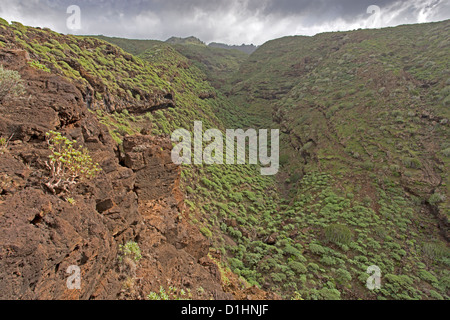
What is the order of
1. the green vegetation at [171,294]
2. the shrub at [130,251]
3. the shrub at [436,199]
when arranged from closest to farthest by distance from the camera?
the green vegetation at [171,294] → the shrub at [130,251] → the shrub at [436,199]

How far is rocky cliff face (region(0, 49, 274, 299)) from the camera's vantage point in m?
3.46

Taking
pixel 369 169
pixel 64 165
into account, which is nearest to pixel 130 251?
pixel 64 165

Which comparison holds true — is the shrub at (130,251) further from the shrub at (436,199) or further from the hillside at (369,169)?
the shrub at (436,199)

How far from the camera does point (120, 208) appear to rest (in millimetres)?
6445

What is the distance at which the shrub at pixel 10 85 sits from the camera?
15.7ft

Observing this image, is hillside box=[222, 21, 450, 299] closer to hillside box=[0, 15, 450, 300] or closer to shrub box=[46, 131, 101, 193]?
hillside box=[0, 15, 450, 300]

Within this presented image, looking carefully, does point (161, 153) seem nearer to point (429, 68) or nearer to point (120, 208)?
point (120, 208)

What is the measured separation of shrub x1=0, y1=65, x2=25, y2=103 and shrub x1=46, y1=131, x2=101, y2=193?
A: 148 cm

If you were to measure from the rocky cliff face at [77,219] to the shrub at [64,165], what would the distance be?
0.17 meters

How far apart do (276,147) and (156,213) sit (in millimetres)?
31622

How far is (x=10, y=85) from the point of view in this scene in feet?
16.3

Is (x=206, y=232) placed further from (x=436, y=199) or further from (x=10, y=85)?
(x=436, y=199)

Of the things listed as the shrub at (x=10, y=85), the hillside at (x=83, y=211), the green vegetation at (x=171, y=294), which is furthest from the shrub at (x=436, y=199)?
the shrub at (x=10, y=85)

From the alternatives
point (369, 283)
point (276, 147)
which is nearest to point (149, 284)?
point (369, 283)
